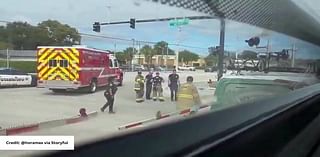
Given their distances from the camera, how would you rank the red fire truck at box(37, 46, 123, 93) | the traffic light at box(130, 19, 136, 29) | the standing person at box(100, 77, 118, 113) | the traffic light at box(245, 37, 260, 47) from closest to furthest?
the red fire truck at box(37, 46, 123, 93) → the traffic light at box(130, 19, 136, 29) → the standing person at box(100, 77, 118, 113) → the traffic light at box(245, 37, 260, 47)

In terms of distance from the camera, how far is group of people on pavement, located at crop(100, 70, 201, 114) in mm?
2236

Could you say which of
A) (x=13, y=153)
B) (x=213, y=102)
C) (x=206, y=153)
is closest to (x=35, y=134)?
(x=13, y=153)

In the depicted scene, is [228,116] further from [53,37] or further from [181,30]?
[53,37]

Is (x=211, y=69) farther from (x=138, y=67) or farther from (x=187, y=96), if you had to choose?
(x=138, y=67)

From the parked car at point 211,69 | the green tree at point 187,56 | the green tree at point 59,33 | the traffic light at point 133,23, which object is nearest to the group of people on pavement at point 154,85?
the green tree at point 187,56

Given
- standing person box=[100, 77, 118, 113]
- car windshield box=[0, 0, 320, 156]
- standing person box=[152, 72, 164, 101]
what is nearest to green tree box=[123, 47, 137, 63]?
car windshield box=[0, 0, 320, 156]

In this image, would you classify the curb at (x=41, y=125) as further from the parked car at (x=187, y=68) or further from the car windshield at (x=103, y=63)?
the parked car at (x=187, y=68)

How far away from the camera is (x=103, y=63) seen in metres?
2.19

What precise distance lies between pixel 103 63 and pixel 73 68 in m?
0.21

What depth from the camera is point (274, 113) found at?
567cm

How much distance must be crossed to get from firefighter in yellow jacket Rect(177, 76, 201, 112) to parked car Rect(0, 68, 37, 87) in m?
1.15

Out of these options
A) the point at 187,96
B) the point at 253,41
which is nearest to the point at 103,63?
the point at 187,96

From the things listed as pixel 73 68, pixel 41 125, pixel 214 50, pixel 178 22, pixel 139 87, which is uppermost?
pixel 178 22

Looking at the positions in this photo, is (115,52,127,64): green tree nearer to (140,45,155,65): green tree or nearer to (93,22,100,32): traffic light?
(140,45,155,65): green tree
